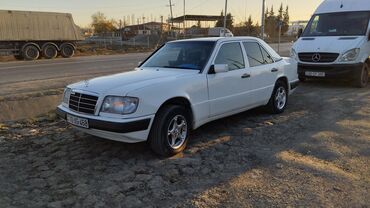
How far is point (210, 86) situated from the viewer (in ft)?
19.0

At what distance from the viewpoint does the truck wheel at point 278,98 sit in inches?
299

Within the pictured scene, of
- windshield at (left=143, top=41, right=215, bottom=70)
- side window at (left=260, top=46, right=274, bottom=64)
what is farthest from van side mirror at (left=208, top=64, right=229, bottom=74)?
side window at (left=260, top=46, right=274, bottom=64)

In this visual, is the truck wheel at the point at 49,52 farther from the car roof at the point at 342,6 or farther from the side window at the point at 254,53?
the side window at the point at 254,53

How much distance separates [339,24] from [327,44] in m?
1.04

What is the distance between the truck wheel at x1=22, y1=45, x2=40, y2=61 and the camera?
2544 cm

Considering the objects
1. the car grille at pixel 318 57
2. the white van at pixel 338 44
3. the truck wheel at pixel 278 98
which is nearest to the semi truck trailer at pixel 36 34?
the white van at pixel 338 44

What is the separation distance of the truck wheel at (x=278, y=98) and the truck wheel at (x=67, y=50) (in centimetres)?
2254

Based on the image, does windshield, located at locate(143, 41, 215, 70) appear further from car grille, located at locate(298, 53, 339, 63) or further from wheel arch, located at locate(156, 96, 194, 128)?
car grille, located at locate(298, 53, 339, 63)

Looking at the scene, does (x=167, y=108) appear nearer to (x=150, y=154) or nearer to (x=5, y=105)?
(x=150, y=154)

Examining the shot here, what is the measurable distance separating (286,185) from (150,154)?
189cm

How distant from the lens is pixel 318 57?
11102 millimetres

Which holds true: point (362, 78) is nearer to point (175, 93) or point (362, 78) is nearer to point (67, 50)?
point (175, 93)

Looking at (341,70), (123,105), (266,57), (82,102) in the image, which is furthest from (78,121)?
(341,70)

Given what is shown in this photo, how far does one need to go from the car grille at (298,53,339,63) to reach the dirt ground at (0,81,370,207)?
4.07 metres
